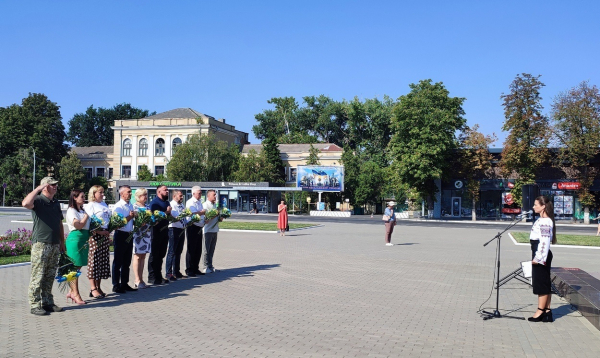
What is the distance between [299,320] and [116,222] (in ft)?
12.0

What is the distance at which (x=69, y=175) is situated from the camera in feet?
249

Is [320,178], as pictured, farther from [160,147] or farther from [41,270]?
[41,270]

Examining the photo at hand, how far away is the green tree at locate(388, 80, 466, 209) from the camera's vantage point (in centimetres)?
5284

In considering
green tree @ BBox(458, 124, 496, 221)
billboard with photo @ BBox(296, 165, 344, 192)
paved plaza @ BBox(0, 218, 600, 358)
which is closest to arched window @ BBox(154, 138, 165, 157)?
billboard with photo @ BBox(296, 165, 344, 192)

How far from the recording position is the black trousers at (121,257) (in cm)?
971

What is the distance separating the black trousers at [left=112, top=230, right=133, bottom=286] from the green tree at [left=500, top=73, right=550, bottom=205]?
47641mm

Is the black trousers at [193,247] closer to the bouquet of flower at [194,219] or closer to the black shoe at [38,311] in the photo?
the bouquet of flower at [194,219]

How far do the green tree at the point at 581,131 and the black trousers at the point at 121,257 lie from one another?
48667 mm

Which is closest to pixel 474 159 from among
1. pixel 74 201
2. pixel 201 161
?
pixel 201 161

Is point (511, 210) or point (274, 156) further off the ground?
point (274, 156)

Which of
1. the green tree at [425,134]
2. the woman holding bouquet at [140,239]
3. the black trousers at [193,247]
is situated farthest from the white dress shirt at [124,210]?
the green tree at [425,134]

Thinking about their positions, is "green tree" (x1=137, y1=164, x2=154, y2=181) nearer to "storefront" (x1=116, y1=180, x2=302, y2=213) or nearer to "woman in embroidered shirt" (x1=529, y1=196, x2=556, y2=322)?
"storefront" (x1=116, y1=180, x2=302, y2=213)

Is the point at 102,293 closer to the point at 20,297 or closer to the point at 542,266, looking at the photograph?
the point at 20,297

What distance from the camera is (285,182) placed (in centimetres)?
8319
